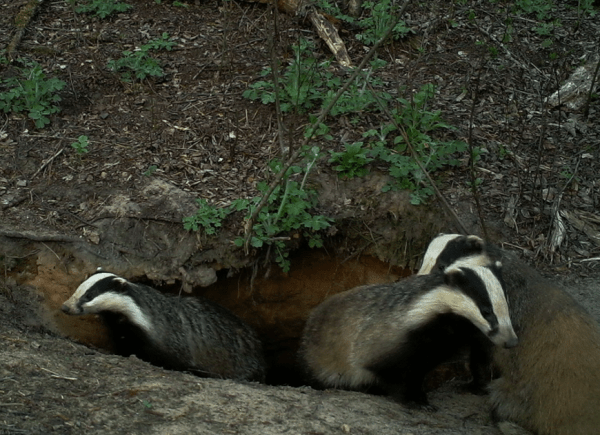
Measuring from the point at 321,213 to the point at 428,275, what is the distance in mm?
1340

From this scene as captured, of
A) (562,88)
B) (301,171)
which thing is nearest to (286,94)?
(301,171)

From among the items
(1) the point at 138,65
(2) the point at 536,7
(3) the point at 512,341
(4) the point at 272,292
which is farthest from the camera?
(2) the point at 536,7

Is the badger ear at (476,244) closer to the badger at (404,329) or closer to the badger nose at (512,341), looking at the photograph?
the badger at (404,329)

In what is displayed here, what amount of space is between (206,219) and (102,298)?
99 centimetres

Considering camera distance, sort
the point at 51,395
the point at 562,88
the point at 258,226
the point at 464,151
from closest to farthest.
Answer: the point at 51,395 → the point at 258,226 → the point at 464,151 → the point at 562,88

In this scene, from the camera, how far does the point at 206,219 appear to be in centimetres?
521

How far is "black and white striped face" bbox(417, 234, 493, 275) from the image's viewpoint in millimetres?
4234

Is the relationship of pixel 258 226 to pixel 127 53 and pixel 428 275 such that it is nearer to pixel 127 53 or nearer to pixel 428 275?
pixel 428 275

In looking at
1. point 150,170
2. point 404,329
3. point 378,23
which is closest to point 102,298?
point 150,170

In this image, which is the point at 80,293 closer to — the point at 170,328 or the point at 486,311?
the point at 170,328

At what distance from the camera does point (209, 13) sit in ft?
22.5

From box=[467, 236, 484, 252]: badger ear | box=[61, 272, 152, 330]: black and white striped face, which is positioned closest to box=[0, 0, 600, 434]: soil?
box=[61, 272, 152, 330]: black and white striped face

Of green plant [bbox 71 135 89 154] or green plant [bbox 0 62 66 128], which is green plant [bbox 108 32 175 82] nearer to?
green plant [bbox 0 62 66 128]

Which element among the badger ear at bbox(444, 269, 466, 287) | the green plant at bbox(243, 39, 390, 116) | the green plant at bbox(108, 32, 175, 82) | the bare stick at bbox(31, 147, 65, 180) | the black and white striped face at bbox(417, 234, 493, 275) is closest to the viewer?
the badger ear at bbox(444, 269, 466, 287)
